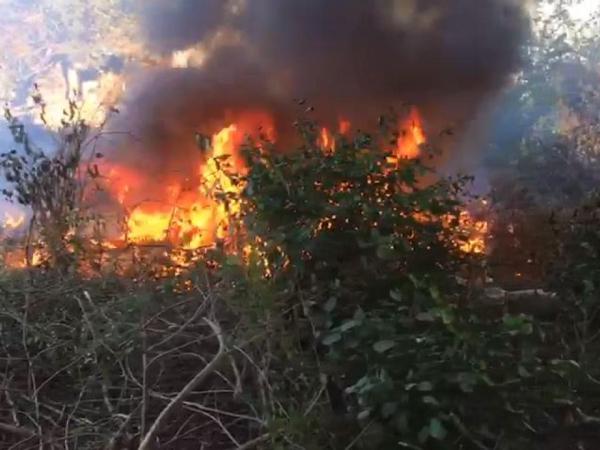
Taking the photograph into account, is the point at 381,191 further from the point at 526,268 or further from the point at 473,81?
the point at 473,81

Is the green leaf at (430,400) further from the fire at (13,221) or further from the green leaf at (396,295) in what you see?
the fire at (13,221)

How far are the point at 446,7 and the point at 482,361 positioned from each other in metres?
5.66

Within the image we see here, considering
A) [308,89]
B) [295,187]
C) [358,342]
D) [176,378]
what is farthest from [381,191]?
[308,89]

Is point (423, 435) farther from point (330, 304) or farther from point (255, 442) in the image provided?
point (255, 442)

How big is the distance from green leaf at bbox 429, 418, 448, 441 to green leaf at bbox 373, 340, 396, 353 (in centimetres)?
26

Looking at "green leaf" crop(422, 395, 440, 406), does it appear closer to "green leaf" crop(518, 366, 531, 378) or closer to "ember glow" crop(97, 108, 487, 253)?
"green leaf" crop(518, 366, 531, 378)

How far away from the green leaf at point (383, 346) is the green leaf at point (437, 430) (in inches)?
10.2

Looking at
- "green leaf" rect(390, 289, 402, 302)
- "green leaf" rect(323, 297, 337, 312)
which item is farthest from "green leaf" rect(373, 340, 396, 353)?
"green leaf" rect(323, 297, 337, 312)

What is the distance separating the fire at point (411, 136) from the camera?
4051 millimetres

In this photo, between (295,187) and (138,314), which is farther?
(138,314)

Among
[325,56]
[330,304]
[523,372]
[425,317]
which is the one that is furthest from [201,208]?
[325,56]

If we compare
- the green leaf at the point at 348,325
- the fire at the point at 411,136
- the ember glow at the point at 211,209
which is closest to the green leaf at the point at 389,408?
the green leaf at the point at 348,325

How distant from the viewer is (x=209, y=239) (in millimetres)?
3570

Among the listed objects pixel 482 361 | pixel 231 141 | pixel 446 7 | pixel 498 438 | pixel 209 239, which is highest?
pixel 446 7
